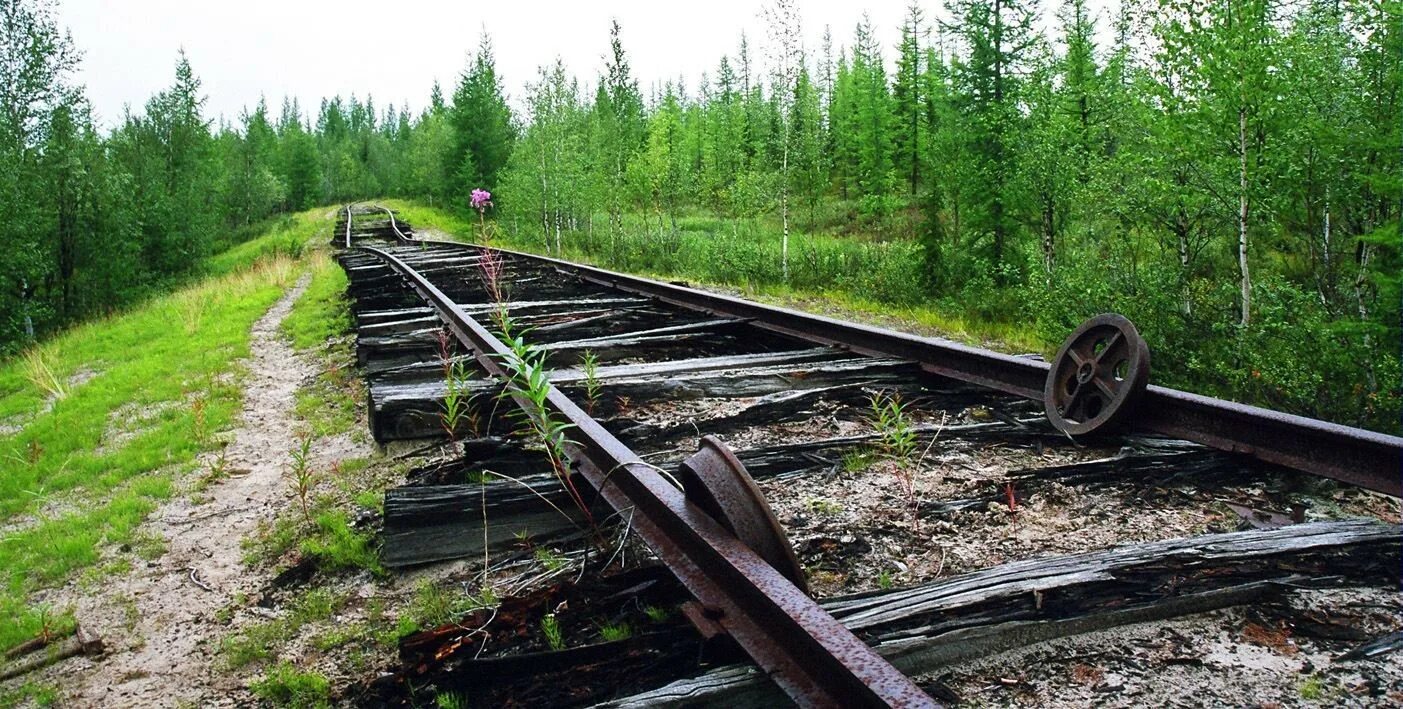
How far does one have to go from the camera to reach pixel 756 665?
125 centimetres

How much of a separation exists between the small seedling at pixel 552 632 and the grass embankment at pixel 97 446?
161cm

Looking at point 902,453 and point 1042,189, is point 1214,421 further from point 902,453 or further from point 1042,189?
point 1042,189

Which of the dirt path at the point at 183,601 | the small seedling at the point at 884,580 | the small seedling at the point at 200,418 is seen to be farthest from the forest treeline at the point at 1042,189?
the small seedling at the point at 200,418

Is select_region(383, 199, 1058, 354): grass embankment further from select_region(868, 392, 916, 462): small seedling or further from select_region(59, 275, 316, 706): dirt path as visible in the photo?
select_region(59, 275, 316, 706): dirt path

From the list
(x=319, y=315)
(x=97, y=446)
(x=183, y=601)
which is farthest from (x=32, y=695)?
(x=319, y=315)

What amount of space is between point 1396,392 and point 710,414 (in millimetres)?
4783

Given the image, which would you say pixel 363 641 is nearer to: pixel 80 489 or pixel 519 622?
pixel 519 622

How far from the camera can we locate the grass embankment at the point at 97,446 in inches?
109

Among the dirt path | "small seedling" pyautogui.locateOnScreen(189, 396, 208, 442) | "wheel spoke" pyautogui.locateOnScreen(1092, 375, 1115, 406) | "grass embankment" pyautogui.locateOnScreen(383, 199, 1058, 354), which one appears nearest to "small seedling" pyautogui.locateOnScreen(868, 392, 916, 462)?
"wheel spoke" pyautogui.locateOnScreen(1092, 375, 1115, 406)

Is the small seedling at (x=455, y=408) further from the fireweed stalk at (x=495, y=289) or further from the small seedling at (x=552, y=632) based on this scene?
the small seedling at (x=552, y=632)

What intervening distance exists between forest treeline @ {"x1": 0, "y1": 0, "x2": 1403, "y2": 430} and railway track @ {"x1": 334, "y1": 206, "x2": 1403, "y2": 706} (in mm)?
3341

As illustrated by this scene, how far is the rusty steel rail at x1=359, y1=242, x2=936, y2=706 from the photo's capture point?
1.07 m

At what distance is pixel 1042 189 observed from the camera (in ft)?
44.3

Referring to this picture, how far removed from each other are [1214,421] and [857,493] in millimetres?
1102
